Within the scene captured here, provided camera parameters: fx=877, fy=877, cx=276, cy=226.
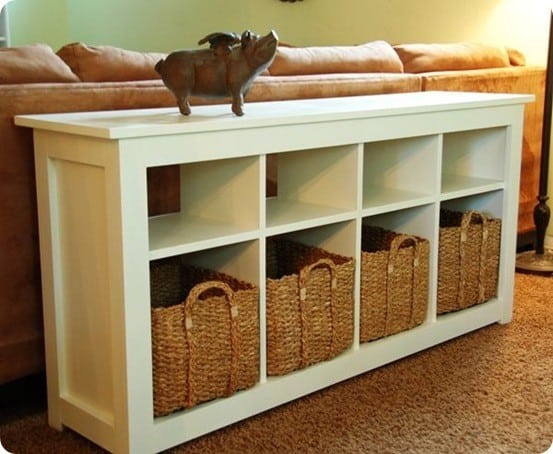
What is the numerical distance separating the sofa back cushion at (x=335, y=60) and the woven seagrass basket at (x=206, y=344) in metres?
0.76

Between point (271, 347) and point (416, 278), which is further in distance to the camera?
point (416, 278)

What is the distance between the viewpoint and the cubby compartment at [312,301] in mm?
2061

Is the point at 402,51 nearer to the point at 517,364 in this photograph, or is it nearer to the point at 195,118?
the point at 517,364

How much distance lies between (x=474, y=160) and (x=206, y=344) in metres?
1.23


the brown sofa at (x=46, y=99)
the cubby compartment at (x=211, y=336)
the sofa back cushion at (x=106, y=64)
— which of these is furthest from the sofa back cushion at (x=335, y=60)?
the cubby compartment at (x=211, y=336)

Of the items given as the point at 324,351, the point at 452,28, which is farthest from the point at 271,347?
the point at 452,28

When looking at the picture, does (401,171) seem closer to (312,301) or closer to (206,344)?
(312,301)

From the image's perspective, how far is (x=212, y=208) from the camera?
6.86ft

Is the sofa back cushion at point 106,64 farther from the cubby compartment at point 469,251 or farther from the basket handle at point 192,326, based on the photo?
the cubby compartment at point 469,251

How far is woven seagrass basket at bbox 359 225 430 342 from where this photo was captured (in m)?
2.30

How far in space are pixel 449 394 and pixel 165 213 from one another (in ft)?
2.75

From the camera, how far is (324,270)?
214 cm

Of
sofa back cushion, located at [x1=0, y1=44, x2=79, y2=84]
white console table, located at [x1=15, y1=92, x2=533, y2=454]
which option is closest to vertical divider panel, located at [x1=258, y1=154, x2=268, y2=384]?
white console table, located at [x1=15, y1=92, x2=533, y2=454]

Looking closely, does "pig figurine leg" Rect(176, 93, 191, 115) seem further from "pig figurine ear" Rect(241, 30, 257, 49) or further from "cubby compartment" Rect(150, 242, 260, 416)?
"cubby compartment" Rect(150, 242, 260, 416)
